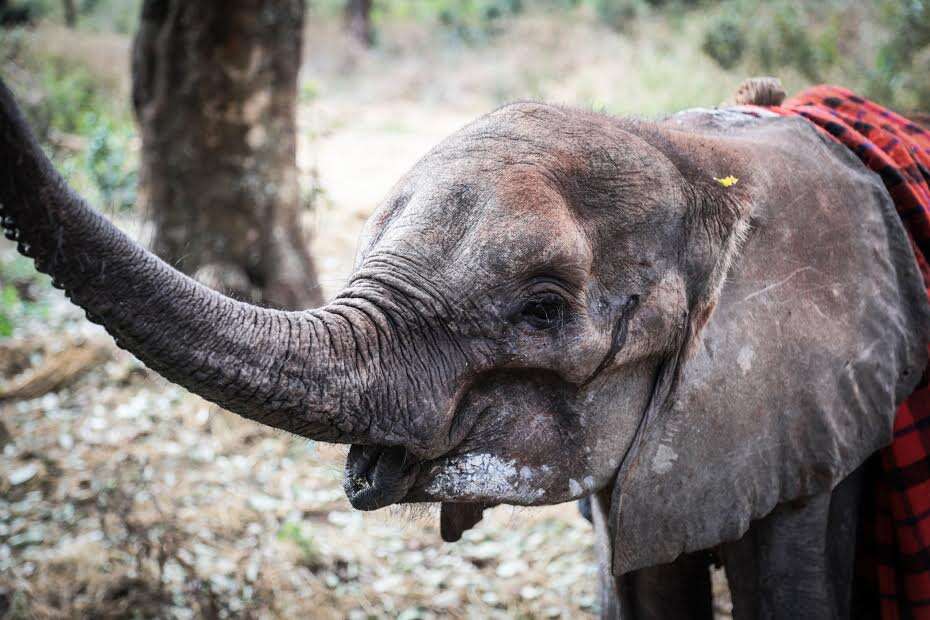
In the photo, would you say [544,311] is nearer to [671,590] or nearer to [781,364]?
[781,364]

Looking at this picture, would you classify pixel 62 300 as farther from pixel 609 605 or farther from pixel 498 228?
pixel 498 228

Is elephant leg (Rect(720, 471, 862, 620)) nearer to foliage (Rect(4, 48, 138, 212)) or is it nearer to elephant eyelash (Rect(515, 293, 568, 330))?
elephant eyelash (Rect(515, 293, 568, 330))

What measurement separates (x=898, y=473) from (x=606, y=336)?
48.0 inches

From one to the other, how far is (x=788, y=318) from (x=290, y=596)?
3.01 metres

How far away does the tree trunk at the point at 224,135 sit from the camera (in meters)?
5.88

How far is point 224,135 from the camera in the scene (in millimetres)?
6012

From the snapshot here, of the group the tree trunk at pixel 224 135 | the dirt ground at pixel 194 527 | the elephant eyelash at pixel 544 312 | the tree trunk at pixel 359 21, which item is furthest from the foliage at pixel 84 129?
the tree trunk at pixel 359 21

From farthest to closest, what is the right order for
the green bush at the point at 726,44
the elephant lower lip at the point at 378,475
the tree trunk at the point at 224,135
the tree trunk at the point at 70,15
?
1. the tree trunk at the point at 70,15
2. the green bush at the point at 726,44
3. the tree trunk at the point at 224,135
4. the elephant lower lip at the point at 378,475

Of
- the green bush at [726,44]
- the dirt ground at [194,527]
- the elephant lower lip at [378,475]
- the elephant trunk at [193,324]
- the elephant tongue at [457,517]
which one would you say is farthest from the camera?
the green bush at [726,44]

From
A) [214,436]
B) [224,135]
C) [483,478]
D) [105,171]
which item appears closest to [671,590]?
[483,478]

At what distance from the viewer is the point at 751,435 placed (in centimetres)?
233

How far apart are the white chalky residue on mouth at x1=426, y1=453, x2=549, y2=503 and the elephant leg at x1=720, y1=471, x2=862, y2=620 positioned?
852mm

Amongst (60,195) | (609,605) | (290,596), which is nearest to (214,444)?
(290,596)

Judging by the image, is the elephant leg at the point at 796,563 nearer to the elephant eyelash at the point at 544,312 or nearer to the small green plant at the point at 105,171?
the elephant eyelash at the point at 544,312
